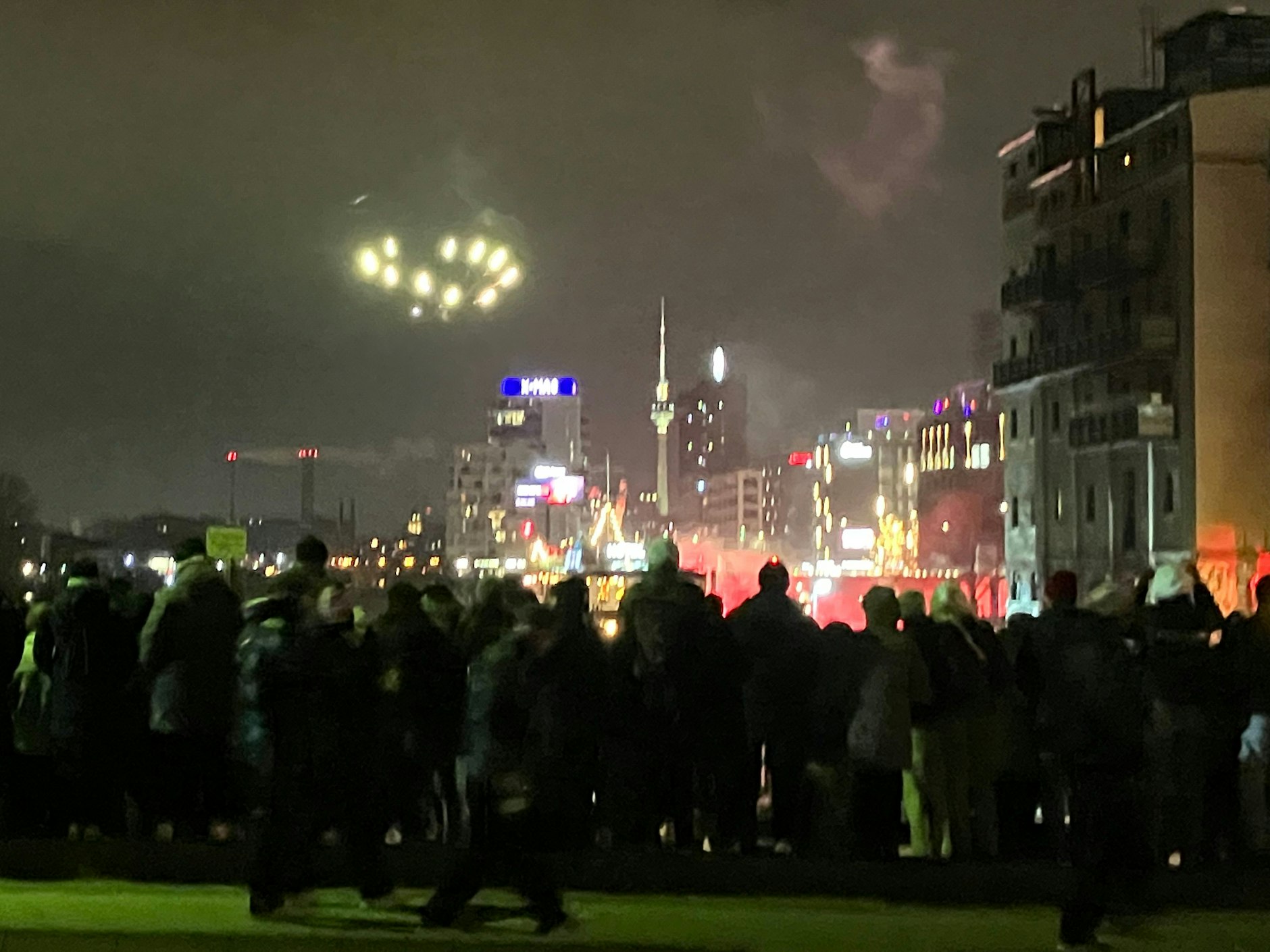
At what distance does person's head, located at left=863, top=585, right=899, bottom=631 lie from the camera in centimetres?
1158

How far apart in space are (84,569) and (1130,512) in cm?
4722

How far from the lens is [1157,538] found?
53000 millimetres

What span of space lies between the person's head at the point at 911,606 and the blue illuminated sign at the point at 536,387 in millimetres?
103379

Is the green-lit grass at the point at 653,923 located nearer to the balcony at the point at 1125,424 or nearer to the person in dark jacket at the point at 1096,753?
the person in dark jacket at the point at 1096,753

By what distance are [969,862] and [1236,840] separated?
2.00 metres

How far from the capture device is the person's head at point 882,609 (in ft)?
38.0

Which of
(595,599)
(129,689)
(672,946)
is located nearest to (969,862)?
(672,946)

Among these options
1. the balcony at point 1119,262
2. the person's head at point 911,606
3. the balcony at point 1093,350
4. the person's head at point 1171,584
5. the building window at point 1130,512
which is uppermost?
the balcony at point 1119,262

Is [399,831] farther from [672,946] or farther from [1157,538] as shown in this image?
[1157,538]

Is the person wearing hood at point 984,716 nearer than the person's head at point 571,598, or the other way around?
the person's head at point 571,598

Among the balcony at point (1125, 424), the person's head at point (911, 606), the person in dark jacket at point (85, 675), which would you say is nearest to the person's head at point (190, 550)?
the person in dark jacket at point (85, 675)

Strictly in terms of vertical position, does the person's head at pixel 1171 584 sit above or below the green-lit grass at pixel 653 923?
above

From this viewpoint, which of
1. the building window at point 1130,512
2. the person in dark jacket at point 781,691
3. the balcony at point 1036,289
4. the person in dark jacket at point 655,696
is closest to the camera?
the person in dark jacket at point 655,696

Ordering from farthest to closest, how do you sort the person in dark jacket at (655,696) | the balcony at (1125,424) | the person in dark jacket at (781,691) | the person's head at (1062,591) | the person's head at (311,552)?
1. the balcony at (1125,424)
2. the person in dark jacket at (781,691)
3. the person in dark jacket at (655,696)
4. the person's head at (311,552)
5. the person's head at (1062,591)
